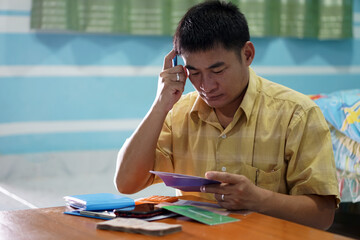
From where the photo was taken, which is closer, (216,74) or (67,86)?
(216,74)

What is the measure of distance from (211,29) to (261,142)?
37 centimetres

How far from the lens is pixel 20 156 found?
3906mm

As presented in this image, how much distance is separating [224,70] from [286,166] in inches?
13.2

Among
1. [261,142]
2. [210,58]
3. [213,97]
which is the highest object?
[210,58]

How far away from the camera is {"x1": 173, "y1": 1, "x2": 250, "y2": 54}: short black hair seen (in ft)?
4.96

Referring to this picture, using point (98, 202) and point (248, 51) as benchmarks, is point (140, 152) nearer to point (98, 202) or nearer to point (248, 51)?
point (98, 202)

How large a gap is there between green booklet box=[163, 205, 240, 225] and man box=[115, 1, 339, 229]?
170mm

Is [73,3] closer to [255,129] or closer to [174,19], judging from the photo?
[174,19]

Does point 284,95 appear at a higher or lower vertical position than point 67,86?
higher

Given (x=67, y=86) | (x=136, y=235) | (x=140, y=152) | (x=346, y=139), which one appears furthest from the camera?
(x=67, y=86)

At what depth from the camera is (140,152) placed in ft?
5.21

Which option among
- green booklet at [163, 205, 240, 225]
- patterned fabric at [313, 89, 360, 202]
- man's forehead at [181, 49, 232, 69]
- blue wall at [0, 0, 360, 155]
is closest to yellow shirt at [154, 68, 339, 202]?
man's forehead at [181, 49, 232, 69]

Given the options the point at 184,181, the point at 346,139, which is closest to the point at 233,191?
the point at 184,181

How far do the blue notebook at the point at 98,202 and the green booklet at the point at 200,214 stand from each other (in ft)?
0.41
